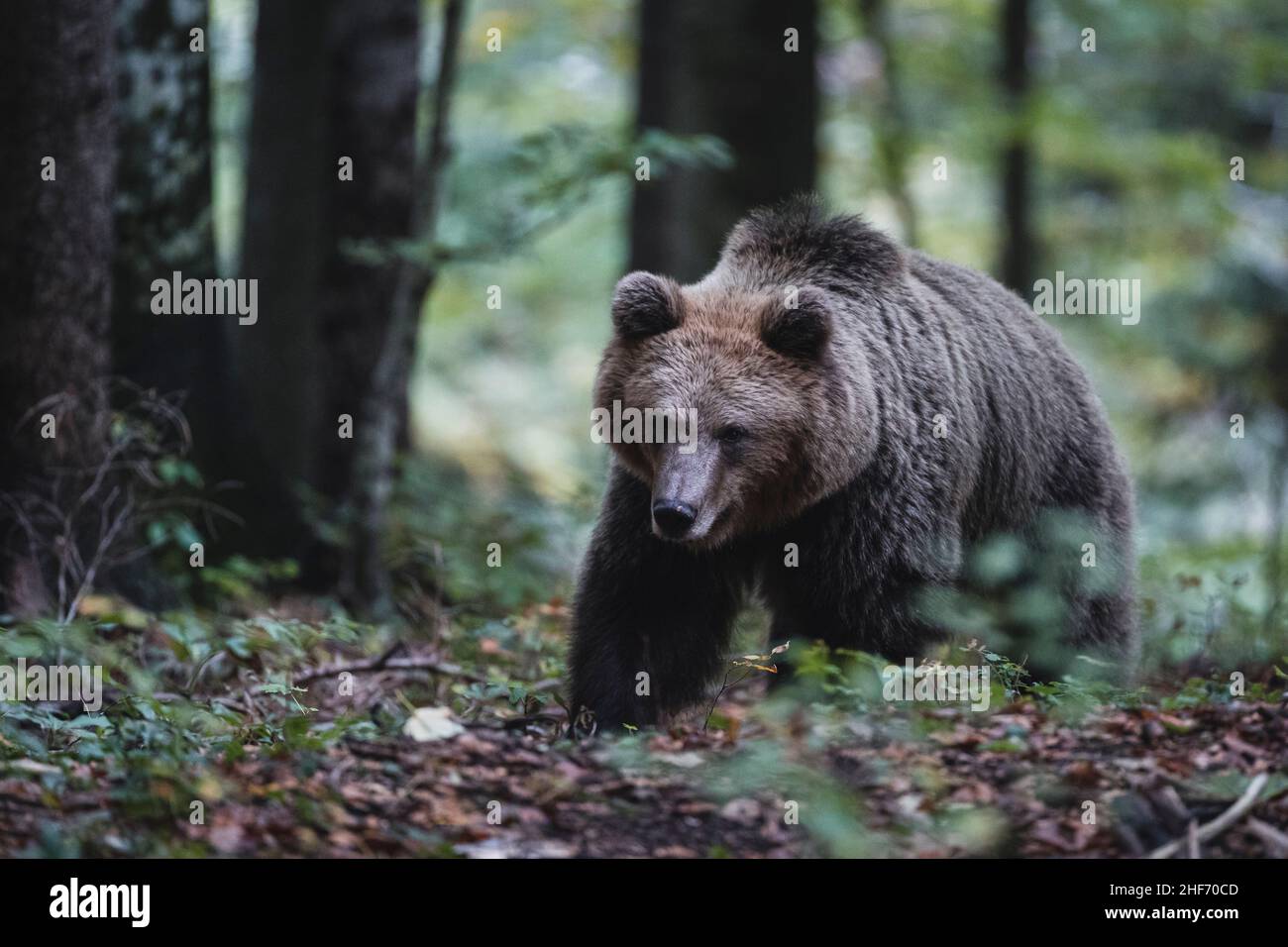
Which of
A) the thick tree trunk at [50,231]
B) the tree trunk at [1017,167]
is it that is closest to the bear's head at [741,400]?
the thick tree trunk at [50,231]

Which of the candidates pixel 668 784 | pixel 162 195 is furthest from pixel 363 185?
pixel 668 784

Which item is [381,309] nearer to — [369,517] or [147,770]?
[369,517]

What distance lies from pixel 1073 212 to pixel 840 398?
61.1ft

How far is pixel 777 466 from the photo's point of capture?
256 inches

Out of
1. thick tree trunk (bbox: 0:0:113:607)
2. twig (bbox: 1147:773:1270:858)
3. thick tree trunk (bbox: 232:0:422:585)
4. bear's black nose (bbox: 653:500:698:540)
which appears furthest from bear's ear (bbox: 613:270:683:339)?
thick tree trunk (bbox: 232:0:422:585)

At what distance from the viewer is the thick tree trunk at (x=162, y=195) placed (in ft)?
27.8

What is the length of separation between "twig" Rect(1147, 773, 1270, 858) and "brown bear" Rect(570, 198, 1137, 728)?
2002 mm

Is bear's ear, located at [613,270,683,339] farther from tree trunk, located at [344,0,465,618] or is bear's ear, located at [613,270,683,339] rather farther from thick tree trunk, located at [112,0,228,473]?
thick tree trunk, located at [112,0,228,473]

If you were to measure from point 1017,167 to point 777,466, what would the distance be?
12700 millimetres

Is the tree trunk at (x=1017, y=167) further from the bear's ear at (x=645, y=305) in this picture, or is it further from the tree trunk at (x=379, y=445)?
the bear's ear at (x=645, y=305)

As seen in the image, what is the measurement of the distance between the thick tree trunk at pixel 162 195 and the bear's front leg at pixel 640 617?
3.46 m

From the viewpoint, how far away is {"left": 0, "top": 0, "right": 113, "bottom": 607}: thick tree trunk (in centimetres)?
700

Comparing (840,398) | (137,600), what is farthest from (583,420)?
(840,398)

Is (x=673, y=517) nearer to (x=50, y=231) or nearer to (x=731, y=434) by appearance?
(x=731, y=434)
